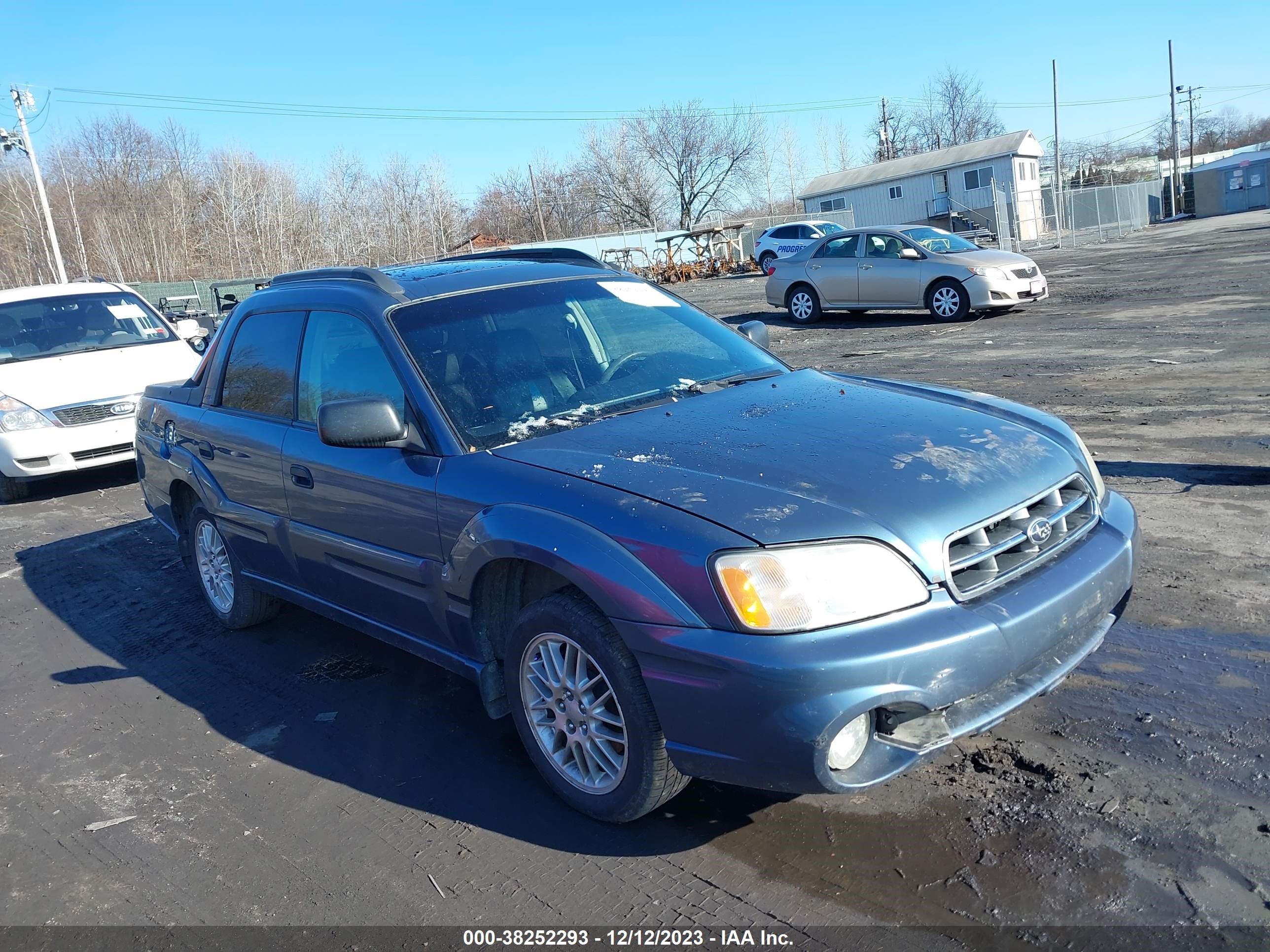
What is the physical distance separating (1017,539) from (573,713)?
1.45 m

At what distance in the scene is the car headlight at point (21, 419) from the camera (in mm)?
8977

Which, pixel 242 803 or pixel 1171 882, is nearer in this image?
pixel 1171 882

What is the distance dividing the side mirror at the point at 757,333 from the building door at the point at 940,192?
48.0 meters

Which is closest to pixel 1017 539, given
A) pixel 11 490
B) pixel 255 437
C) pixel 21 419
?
pixel 255 437

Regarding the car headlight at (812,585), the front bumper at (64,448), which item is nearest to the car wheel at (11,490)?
the front bumper at (64,448)

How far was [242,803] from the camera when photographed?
12.0 ft

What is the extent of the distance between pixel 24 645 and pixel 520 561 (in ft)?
12.8

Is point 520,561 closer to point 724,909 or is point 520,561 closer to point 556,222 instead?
point 724,909

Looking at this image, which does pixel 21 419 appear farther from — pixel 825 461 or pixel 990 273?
pixel 990 273

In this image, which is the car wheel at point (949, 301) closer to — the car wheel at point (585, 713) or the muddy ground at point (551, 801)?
the muddy ground at point (551, 801)

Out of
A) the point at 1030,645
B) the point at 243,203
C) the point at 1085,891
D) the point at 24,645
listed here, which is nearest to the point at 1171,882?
the point at 1085,891

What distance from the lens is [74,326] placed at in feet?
32.9

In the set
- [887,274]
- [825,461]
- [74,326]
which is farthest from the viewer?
[887,274]

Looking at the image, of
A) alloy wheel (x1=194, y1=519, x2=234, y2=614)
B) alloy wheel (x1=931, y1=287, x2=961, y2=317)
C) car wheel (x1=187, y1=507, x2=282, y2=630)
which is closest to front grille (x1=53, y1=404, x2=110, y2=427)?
car wheel (x1=187, y1=507, x2=282, y2=630)
